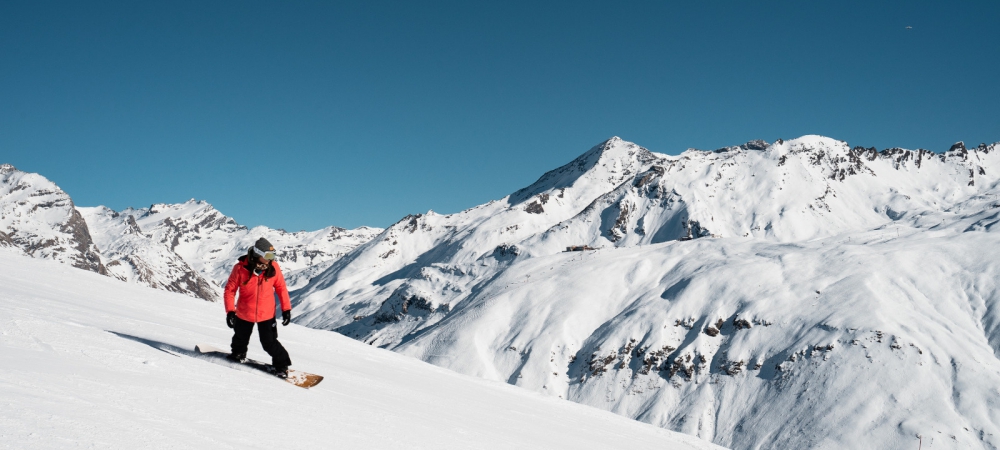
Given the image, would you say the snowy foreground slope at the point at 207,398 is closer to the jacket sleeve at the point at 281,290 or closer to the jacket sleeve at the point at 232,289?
the jacket sleeve at the point at 232,289

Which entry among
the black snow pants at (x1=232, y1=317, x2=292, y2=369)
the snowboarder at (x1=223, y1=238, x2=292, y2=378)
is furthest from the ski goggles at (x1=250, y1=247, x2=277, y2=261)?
the black snow pants at (x1=232, y1=317, x2=292, y2=369)

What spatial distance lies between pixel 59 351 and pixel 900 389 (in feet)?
240

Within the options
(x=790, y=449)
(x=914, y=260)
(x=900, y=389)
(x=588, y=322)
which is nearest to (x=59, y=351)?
(x=790, y=449)

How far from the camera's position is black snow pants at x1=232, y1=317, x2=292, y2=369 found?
10555 mm

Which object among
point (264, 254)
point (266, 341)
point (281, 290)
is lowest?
point (266, 341)

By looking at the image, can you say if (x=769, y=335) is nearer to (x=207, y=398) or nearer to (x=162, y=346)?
(x=162, y=346)

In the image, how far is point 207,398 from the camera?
780cm

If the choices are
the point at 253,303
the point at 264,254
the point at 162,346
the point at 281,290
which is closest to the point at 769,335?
the point at 281,290

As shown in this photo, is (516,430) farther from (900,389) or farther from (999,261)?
(999,261)

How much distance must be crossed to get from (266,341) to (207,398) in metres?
2.88

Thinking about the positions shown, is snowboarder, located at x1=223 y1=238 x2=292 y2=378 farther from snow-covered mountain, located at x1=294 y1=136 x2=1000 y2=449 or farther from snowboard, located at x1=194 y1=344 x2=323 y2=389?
snow-covered mountain, located at x1=294 y1=136 x2=1000 y2=449

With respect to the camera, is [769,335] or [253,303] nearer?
[253,303]

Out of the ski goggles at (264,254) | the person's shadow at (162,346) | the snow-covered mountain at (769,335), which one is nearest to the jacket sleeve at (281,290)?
the ski goggles at (264,254)

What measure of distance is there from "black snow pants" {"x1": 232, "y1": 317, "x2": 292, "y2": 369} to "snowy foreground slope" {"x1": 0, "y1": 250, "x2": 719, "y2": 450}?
1.44 ft
